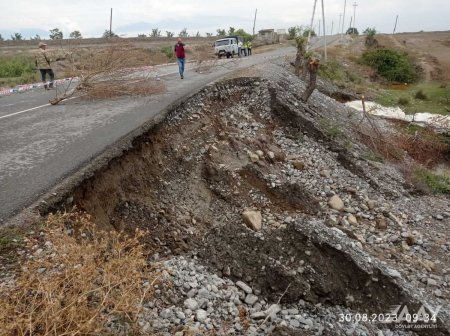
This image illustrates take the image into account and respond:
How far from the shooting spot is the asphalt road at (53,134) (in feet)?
15.5

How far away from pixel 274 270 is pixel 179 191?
2.24 m

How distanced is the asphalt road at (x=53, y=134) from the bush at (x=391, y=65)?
75.2 feet

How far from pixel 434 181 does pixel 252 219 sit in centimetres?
582

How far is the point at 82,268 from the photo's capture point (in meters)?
2.96

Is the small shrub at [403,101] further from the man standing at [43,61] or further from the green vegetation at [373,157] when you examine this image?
the man standing at [43,61]

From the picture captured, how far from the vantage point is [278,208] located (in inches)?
270

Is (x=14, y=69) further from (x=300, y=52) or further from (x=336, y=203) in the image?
(x=336, y=203)

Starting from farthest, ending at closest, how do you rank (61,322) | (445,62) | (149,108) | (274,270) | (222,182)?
(445,62) < (149,108) < (222,182) < (274,270) < (61,322)

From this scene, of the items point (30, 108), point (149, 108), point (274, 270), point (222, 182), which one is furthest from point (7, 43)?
point (274, 270)

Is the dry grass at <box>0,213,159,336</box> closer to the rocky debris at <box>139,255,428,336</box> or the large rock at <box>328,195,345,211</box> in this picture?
the rocky debris at <box>139,255,428,336</box>

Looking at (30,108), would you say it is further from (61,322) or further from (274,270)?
(61,322)

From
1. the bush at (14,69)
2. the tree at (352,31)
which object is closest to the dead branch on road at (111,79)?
the bush at (14,69)

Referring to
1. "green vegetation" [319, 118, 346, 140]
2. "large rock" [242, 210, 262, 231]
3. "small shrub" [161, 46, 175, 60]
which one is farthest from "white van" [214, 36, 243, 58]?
"large rock" [242, 210, 262, 231]

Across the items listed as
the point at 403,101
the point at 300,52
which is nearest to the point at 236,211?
the point at 300,52
